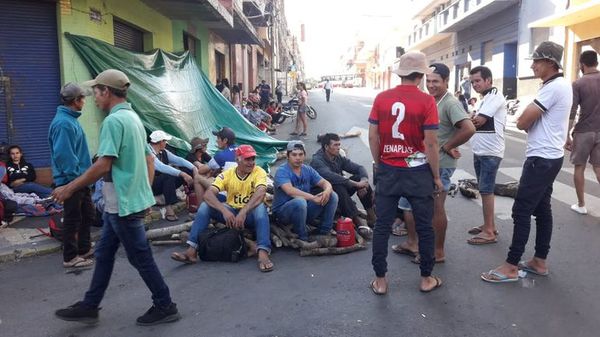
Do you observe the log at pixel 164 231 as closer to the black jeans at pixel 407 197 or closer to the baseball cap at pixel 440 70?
the black jeans at pixel 407 197

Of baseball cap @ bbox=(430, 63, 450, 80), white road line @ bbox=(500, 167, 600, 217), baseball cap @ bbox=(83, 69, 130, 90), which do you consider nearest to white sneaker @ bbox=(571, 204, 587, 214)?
white road line @ bbox=(500, 167, 600, 217)

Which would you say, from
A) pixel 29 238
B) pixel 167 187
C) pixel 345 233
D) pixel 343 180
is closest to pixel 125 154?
pixel 345 233

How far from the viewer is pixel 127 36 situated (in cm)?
1009

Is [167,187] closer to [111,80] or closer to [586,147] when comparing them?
[111,80]

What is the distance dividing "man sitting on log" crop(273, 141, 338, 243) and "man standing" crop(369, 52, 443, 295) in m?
1.34

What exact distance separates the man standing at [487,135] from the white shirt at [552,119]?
2.78 ft

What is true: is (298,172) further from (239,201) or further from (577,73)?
(577,73)

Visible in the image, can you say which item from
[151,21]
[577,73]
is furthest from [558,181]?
[577,73]

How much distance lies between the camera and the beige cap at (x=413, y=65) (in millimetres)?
3748

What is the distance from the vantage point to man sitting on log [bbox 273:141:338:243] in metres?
5.17

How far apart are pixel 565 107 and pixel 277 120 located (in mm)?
16120

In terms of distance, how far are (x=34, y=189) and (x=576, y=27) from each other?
18138 mm

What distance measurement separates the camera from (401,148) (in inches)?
150

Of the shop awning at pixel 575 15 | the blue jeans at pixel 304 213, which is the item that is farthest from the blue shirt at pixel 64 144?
the shop awning at pixel 575 15
